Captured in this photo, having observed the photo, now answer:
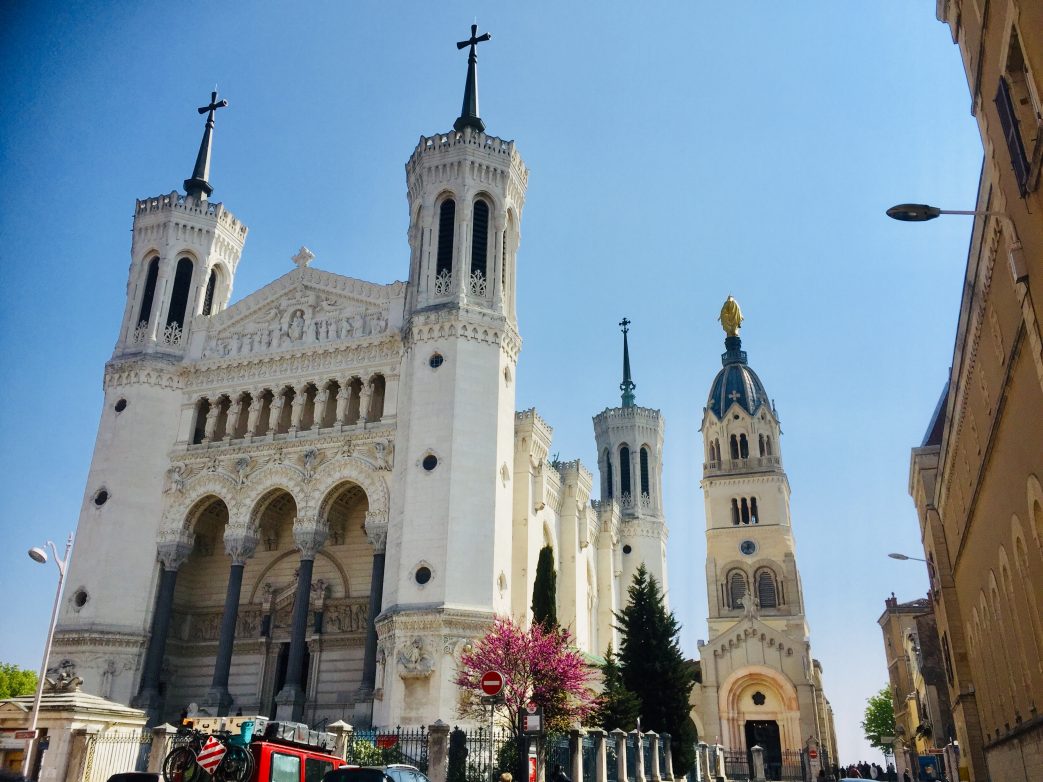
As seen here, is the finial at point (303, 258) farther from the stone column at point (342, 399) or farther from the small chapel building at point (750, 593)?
the small chapel building at point (750, 593)

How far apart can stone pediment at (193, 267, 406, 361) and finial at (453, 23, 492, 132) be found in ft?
26.8

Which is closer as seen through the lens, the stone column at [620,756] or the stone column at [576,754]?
the stone column at [576,754]

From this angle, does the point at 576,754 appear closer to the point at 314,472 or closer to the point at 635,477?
the point at 314,472

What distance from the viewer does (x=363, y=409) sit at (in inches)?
1441

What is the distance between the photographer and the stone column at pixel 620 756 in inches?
934

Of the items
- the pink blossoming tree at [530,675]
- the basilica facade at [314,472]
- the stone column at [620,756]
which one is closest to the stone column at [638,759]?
the stone column at [620,756]

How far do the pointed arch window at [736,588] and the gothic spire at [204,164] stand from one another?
44256 mm

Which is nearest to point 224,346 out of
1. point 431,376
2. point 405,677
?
point 431,376

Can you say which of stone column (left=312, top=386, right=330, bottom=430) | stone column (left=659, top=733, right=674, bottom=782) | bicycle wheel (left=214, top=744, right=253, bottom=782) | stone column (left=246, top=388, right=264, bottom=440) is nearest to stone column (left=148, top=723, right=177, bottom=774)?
bicycle wheel (left=214, top=744, right=253, bottom=782)

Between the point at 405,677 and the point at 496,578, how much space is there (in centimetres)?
463

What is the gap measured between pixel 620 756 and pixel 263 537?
2075 cm

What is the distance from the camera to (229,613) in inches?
1372

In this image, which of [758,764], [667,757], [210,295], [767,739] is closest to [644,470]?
[767,739]

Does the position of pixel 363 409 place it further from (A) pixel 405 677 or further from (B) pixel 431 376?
(A) pixel 405 677
